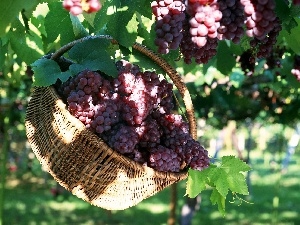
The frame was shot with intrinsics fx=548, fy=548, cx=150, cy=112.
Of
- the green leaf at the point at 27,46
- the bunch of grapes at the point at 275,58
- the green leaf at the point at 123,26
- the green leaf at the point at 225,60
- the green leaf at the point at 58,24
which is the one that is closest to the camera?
the green leaf at the point at 123,26

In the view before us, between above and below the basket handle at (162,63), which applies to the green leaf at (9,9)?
above

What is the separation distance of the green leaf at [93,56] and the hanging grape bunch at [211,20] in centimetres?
43

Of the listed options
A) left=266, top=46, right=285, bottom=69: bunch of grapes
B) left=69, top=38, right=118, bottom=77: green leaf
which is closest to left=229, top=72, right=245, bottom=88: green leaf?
left=266, top=46, right=285, bottom=69: bunch of grapes

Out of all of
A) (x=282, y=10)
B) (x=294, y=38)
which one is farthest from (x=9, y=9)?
(x=294, y=38)

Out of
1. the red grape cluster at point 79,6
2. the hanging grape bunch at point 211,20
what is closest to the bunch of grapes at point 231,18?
the hanging grape bunch at point 211,20

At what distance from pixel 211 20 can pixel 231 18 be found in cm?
10

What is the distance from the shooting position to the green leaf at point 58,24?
203cm

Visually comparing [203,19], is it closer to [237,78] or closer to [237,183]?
[237,183]

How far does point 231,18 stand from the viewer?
1.34 m

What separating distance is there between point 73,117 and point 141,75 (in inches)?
11.7

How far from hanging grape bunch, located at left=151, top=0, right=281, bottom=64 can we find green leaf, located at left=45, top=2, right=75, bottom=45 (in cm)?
69

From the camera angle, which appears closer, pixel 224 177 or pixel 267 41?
pixel 267 41

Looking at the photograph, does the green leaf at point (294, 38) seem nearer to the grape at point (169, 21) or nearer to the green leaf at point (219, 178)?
the green leaf at point (219, 178)

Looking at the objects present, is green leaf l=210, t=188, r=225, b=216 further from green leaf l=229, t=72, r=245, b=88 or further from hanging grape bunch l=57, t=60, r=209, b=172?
green leaf l=229, t=72, r=245, b=88
